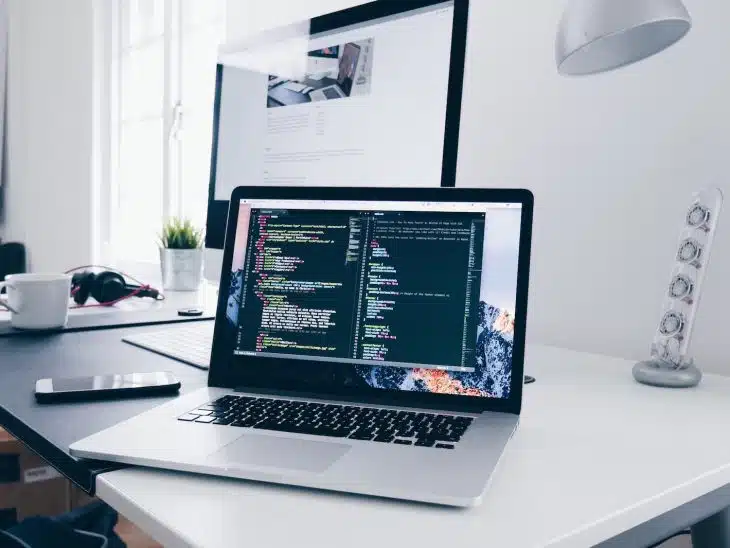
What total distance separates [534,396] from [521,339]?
0.12 metres

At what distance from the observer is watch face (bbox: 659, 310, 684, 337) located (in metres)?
0.79

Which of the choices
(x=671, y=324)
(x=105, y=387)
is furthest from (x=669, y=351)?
(x=105, y=387)

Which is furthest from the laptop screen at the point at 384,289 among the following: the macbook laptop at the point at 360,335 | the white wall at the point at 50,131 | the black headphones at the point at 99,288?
the white wall at the point at 50,131

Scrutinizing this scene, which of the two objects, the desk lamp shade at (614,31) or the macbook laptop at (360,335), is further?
the desk lamp shade at (614,31)

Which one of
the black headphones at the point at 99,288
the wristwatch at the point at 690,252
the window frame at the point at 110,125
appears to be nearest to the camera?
the wristwatch at the point at 690,252

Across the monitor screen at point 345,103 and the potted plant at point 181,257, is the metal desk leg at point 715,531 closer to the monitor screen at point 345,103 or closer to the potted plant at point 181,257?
the monitor screen at point 345,103

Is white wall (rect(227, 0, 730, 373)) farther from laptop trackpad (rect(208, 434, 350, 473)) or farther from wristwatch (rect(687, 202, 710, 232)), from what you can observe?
laptop trackpad (rect(208, 434, 350, 473))

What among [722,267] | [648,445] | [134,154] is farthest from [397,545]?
[134,154]

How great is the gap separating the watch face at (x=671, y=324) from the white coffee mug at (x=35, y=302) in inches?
34.3

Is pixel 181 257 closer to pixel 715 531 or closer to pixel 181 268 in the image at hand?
pixel 181 268

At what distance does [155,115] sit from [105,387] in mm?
2068

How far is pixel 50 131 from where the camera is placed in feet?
9.68

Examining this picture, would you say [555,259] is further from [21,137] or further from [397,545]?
[21,137]

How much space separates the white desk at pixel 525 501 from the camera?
411mm
